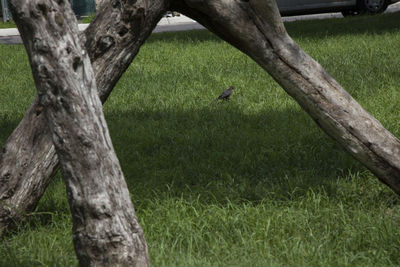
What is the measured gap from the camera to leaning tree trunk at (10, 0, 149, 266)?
333 cm

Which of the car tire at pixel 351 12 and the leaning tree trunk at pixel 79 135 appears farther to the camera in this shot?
the car tire at pixel 351 12

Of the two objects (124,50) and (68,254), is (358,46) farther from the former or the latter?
(68,254)

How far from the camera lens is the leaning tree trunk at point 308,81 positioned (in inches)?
184

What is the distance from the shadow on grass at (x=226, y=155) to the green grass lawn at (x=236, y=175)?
15 millimetres

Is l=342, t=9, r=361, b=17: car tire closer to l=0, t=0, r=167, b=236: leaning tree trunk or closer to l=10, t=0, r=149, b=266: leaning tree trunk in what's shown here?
l=0, t=0, r=167, b=236: leaning tree trunk

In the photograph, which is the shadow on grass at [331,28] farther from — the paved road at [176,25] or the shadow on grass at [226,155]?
the shadow on grass at [226,155]

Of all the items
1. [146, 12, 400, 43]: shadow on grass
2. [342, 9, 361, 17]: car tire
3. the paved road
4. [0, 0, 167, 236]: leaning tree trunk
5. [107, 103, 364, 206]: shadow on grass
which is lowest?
the paved road

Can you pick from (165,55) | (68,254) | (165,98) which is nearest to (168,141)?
(165,98)

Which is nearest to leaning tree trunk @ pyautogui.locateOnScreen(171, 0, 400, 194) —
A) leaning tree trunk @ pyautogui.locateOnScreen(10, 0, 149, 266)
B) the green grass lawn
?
the green grass lawn

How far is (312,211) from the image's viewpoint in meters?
4.80

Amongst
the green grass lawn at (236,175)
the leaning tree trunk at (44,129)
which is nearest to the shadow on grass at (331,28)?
the green grass lawn at (236,175)

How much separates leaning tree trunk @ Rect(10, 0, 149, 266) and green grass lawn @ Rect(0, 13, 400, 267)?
0.43 metres

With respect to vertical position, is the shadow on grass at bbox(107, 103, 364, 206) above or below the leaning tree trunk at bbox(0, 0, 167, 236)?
below

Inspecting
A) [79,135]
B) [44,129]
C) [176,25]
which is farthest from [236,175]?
[176,25]
